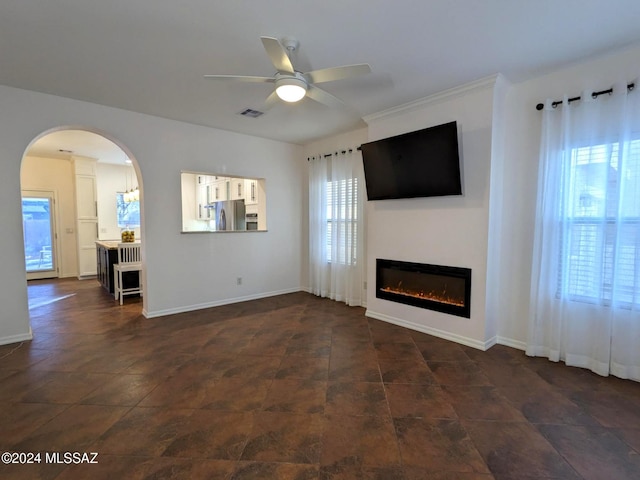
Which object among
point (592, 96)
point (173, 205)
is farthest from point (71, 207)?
point (592, 96)

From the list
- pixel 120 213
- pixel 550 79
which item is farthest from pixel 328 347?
pixel 120 213

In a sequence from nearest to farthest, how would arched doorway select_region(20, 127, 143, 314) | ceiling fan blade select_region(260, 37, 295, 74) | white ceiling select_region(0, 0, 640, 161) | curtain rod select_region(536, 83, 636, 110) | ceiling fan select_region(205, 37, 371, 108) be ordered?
ceiling fan blade select_region(260, 37, 295, 74) → white ceiling select_region(0, 0, 640, 161) → ceiling fan select_region(205, 37, 371, 108) → curtain rod select_region(536, 83, 636, 110) → arched doorway select_region(20, 127, 143, 314)

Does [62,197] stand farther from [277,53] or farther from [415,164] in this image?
[415,164]

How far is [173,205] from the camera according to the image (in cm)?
431

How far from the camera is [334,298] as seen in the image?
5.10 m

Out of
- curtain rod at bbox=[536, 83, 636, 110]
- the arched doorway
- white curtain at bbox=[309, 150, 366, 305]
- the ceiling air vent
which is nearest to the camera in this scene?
curtain rod at bbox=[536, 83, 636, 110]

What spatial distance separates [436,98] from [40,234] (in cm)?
864

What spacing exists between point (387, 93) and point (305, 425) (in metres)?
3.19

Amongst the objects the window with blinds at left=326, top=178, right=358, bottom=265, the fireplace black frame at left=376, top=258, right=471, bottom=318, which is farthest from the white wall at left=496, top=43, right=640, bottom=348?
the window with blinds at left=326, top=178, right=358, bottom=265

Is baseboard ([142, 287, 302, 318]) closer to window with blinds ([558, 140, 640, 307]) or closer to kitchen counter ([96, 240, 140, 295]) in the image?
kitchen counter ([96, 240, 140, 295])

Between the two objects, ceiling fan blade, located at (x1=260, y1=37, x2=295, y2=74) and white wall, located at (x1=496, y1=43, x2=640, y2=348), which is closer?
ceiling fan blade, located at (x1=260, y1=37, x2=295, y2=74)

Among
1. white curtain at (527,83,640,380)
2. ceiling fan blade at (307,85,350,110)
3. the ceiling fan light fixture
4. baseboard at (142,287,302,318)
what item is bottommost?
baseboard at (142,287,302,318)

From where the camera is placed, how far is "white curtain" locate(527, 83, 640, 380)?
2475 mm

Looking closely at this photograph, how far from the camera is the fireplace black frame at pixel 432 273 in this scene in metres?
3.26
